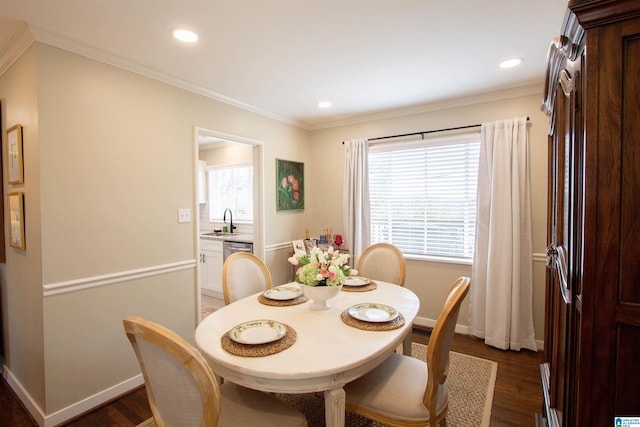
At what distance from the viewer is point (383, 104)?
347 cm

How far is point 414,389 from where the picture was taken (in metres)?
1.52

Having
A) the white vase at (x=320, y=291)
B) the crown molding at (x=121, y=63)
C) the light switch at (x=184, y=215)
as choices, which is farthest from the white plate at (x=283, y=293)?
the crown molding at (x=121, y=63)

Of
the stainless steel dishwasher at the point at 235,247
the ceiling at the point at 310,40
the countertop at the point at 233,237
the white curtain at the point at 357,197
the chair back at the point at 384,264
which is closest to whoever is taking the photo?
the ceiling at the point at 310,40

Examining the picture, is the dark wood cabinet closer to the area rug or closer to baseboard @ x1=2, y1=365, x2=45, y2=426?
the area rug

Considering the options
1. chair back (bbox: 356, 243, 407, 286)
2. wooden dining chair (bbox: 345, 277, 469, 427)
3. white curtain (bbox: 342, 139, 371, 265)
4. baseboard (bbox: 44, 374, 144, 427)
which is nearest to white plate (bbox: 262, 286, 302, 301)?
wooden dining chair (bbox: 345, 277, 469, 427)

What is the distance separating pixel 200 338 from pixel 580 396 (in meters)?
1.47

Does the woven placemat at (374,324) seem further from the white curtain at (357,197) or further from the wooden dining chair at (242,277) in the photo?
the white curtain at (357,197)

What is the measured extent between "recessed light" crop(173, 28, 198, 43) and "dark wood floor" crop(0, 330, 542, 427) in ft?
8.36

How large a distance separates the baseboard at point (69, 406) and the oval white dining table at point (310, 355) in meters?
1.23

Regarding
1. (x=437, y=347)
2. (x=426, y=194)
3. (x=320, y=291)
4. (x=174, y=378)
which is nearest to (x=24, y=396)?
(x=174, y=378)

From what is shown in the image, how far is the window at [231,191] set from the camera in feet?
16.9

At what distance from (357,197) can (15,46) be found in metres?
3.24

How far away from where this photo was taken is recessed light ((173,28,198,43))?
195 centimetres

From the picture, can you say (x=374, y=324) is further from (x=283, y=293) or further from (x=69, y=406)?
(x=69, y=406)
